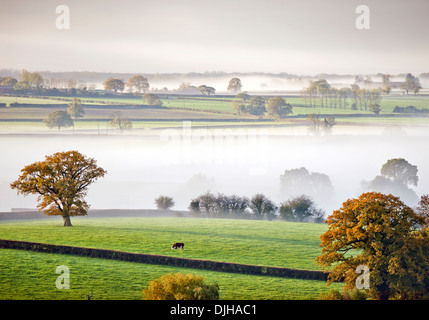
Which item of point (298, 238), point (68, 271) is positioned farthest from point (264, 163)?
point (68, 271)

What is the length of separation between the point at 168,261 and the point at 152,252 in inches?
107

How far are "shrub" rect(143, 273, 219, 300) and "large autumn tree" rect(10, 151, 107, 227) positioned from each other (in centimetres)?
2425

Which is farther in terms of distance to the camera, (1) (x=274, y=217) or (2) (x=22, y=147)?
(2) (x=22, y=147)

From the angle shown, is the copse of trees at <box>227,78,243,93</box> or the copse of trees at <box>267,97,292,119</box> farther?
the copse of trees at <box>227,78,243,93</box>

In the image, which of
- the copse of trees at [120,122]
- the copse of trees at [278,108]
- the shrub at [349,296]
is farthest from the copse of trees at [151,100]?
the shrub at [349,296]

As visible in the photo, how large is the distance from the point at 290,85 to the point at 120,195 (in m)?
38.4

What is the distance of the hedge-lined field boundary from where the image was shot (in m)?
34.4

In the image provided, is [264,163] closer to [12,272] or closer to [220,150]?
[220,150]

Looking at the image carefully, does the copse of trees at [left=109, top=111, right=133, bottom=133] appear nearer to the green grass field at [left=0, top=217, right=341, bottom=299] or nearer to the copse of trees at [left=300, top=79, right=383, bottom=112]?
the copse of trees at [left=300, top=79, right=383, bottom=112]

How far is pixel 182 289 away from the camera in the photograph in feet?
81.5

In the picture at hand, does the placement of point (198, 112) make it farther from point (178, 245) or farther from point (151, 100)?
point (178, 245)

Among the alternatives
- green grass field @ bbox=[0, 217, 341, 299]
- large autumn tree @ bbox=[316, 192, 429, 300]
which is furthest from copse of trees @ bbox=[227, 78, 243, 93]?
large autumn tree @ bbox=[316, 192, 429, 300]

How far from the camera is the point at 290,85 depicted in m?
110
